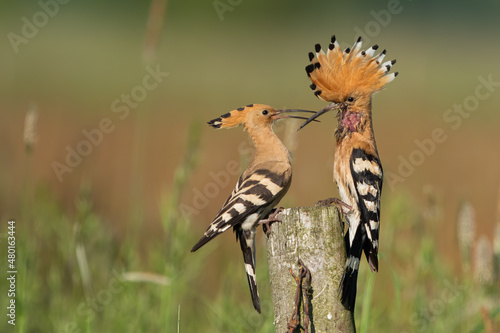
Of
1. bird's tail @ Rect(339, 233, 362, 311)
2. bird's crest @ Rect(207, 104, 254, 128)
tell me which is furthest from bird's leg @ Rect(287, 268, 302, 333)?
bird's crest @ Rect(207, 104, 254, 128)

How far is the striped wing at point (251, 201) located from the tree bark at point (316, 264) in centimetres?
37

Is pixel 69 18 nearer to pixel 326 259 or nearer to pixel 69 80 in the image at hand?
pixel 69 80

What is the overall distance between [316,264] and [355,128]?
872 mm

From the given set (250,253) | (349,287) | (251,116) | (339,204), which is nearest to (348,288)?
(349,287)

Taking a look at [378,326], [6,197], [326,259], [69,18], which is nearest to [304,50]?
[69,18]

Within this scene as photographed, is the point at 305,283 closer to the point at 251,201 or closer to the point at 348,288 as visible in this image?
the point at 348,288

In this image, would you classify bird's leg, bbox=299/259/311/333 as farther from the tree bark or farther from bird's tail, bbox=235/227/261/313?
bird's tail, bbox=235/227/261/313

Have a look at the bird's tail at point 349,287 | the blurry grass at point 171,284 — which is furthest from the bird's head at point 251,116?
the bird's tail at point 349,287

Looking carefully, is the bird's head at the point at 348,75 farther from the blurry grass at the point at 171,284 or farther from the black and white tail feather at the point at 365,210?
the blurry grass at the point at 171,284

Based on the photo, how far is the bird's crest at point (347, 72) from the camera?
8.39ft

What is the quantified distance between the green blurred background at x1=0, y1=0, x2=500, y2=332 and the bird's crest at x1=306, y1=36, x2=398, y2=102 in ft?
0.71

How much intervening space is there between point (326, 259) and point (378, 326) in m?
1.63

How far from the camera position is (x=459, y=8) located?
18.5 metres

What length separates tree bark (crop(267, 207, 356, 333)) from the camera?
6.28 feet
